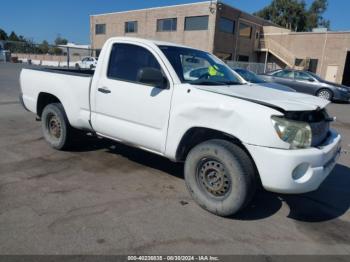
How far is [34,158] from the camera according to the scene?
4.98 m

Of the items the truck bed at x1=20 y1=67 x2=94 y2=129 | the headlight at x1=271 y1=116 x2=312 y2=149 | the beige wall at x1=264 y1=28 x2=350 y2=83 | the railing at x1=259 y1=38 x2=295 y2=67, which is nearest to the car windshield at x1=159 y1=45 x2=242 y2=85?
the headlight at x1=271 y1=116 x2=312 y2=149

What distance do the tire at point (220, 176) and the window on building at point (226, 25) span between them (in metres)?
29.3

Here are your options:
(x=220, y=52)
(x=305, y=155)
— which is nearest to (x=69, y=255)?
(x=305, y=155)

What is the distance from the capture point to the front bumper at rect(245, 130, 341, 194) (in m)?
2.97

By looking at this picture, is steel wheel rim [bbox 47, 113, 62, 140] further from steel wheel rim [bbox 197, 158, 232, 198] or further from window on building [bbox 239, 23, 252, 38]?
window on building [bbox 239, 23, 252, 38]

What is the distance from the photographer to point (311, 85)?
16.2 meters

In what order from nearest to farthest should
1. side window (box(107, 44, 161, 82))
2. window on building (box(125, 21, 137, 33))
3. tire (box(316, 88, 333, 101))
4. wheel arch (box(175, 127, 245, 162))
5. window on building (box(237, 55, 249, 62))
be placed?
wheel arch (box(175, 127, 245, 162))
side window (box(107, 44, 161, 82))
tire (box(316, 88, 333, 101))
window on building (box(237, 55, 249, 62))
window on building (box(125, 21, 137, 33))

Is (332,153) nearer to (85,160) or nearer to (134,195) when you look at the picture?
(134,195)

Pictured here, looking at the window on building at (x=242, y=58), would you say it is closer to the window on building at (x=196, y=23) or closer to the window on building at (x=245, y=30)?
the window on building at (x=245, y=30)

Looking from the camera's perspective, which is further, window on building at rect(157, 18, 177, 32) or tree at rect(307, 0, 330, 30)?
tree at rect(307, 0, 330, 30)

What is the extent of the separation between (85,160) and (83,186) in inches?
41.7

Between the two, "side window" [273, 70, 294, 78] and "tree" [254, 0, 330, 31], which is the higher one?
"tree" [254, 0, 330, 31]

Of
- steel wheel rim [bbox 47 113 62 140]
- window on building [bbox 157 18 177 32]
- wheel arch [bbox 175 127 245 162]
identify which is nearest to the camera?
wheel arch [bbox 175 127 245 162]

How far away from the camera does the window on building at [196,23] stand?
30.4 metres
